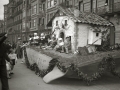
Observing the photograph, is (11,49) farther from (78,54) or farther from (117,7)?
(117,7)

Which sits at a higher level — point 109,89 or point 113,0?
point 113,0

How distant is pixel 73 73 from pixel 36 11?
32.7 metres

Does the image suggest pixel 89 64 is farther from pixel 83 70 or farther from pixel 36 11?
pixel 36 11

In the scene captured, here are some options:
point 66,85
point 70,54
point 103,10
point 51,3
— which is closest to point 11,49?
point 70,54

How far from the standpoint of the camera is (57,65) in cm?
738

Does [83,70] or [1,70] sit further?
[83,70]

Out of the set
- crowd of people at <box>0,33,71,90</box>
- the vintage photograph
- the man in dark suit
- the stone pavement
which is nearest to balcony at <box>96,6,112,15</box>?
the vintage photograph

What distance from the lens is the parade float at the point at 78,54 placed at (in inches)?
273

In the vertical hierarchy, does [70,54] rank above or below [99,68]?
above

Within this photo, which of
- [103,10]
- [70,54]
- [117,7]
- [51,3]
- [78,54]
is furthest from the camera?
[51,3]

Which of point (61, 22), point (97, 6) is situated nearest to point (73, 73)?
point (61, 22)

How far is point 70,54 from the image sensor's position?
1018cm

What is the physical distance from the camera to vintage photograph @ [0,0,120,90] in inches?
267

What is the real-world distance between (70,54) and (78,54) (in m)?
0.55
